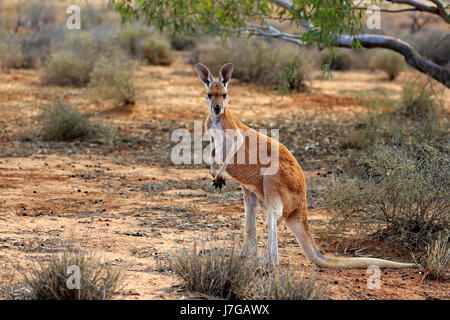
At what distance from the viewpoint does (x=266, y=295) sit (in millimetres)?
3756

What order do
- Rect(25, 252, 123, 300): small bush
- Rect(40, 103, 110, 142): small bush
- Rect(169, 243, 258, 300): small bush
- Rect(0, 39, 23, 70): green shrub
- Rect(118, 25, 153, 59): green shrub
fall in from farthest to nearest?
Rect(118, 25, 153, 59): green shrub
Rect(0, 39, 23, 70): green shrub
Rect(40, 103, 110, 142): small bush
Rect(169, 243, 258, 300): small bush
Rect(25, 252, 123, 300): small bush

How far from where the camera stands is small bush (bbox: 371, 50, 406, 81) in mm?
19578

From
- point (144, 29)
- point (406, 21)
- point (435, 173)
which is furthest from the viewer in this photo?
point (406, 21)

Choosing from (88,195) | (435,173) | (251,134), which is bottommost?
(88,195)

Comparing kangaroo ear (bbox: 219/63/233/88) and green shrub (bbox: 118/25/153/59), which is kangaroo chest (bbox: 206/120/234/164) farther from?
green shrub (bbox: 118/25/153/59)

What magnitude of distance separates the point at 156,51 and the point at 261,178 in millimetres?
17936

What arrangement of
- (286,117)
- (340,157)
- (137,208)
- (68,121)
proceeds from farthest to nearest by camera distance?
1. (286,117)
2. (68,121)
3. (340,157)
4. (137,208)

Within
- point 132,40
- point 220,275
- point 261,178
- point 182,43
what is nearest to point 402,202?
point 261,178

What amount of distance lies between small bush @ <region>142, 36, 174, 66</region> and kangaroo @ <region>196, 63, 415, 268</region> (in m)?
17.2

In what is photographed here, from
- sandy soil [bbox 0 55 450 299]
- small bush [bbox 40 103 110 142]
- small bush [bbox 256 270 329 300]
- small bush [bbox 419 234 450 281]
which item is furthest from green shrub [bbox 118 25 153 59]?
small bush [bbox 256 270 329 300]

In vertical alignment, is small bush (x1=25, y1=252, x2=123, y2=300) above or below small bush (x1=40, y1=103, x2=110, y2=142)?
above
